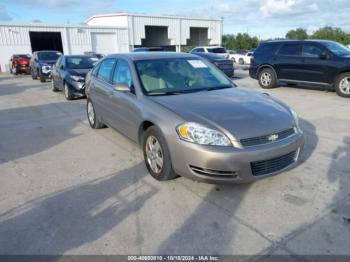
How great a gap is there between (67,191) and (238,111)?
2.29 metres

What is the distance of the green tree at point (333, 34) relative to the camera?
5159 cm

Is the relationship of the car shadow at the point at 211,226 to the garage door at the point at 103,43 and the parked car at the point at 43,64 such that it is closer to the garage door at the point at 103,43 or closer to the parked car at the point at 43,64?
the parked car at the point at 43,64

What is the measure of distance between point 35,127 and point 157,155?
4.36 m

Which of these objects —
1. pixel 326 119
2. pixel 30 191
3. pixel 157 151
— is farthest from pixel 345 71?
pixel 30 191

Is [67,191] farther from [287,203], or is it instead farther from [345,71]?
[345,71]

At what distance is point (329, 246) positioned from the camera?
2562mm

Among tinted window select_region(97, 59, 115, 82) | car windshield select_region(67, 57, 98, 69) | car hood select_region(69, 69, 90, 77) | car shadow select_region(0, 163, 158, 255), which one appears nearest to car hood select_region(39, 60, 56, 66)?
car windshield select_region(67, 57, 98, 69)

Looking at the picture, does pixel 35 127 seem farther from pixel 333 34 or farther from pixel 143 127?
pixel 333 34

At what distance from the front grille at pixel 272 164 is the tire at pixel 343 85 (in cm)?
691

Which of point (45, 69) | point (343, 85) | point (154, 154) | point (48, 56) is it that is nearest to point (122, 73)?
point (154, 154)

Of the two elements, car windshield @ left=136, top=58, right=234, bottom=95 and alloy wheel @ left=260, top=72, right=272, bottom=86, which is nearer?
car windshield @ left=136, top=58, right=234, bottom=95

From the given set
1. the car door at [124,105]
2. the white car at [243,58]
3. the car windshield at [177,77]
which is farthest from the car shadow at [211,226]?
the white car at [243,58]

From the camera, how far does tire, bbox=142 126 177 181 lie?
3525mm

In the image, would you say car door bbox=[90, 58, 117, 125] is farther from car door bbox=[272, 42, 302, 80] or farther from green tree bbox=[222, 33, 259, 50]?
green tree bbox=[222, 33, 259, 50]
